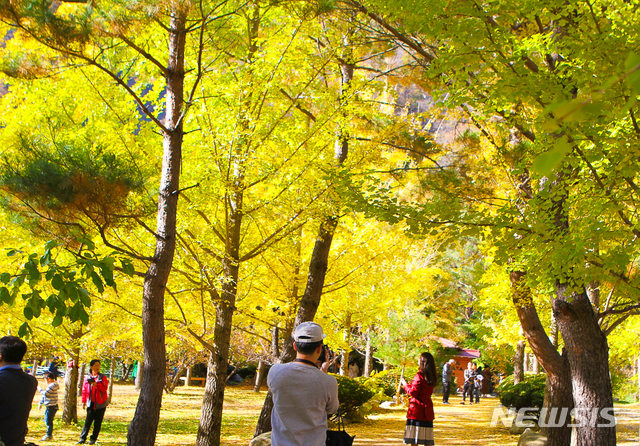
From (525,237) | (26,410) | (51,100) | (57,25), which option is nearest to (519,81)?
(525,237)

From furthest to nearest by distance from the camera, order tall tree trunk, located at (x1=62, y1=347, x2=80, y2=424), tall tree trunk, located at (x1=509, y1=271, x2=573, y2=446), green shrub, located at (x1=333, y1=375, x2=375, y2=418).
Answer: green shrub, located at (x1=333, y1=375, x2=375, y2=418) < tall tree trunk, located at (x1=62, y1=347, x2=80, y2=424) < tall tree trunk, located at (x1=509, y1=271, x2=573, y2=446)

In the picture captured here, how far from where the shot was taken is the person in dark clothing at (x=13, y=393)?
326cm

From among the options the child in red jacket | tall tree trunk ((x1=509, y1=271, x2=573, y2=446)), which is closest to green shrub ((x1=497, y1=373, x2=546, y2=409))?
tall tree trunk ((x1=509, y1=271, x2=573, y2=446))

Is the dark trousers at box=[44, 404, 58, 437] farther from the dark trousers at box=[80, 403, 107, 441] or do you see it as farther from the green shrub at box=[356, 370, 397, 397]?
the green shrub at box=[356, 370, 397, 397]

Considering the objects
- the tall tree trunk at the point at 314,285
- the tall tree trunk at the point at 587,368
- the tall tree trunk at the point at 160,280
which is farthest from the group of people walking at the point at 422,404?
the tall tree trunk at the point at 160,280

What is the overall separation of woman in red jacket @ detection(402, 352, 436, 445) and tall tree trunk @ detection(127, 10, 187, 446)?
3.23m

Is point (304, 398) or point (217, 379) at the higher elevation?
point (304, 398)

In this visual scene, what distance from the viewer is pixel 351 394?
12.3 meters

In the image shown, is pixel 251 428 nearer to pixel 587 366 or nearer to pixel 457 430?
pixel 457 430

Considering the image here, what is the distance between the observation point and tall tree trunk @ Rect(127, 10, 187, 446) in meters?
5.39

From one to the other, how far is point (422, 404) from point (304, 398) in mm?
4559

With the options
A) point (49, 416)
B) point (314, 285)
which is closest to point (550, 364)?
point (314, 285)

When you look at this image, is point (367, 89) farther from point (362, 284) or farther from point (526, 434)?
point (526, 434)

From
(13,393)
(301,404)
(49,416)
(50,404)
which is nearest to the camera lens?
(301,404)
